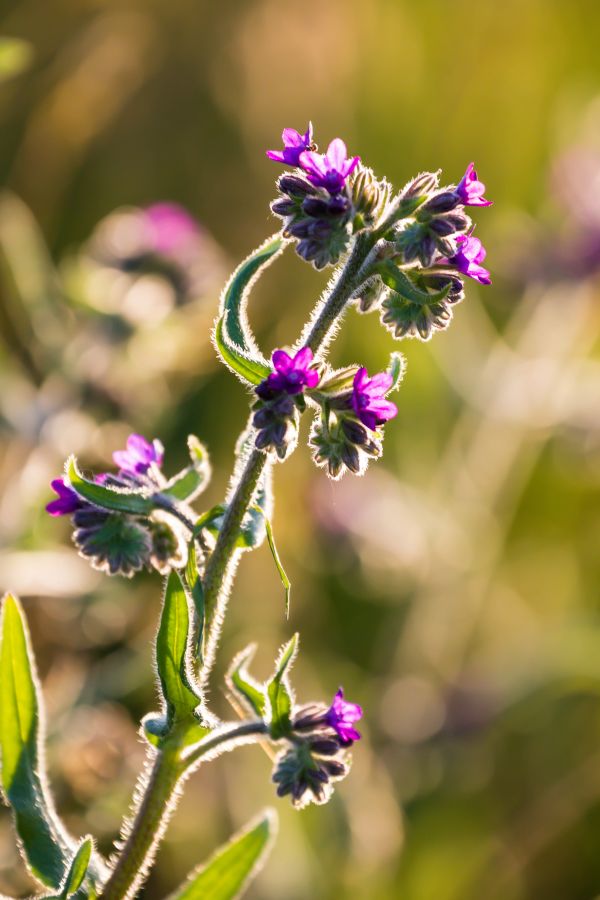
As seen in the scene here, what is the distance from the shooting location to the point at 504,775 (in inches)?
145

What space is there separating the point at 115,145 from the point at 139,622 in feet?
7.87

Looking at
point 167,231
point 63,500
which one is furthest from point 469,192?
point 167,231

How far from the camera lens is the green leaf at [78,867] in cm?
134

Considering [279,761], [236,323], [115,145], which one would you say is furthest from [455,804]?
[115,145]

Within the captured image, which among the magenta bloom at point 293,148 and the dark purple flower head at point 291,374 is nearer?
the dark purple flower head at point 291,374

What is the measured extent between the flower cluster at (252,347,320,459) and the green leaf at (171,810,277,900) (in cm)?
60

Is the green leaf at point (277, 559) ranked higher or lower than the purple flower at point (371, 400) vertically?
lower

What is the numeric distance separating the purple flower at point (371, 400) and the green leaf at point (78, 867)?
0.65 metres

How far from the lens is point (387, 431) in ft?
13.8

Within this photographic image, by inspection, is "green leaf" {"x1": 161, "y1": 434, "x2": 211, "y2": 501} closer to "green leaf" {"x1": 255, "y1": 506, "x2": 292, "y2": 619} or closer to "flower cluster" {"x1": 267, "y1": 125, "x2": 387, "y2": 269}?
"green leaf" {"x1": 255, "y1": 506, "x2": 292, "y2": 619}

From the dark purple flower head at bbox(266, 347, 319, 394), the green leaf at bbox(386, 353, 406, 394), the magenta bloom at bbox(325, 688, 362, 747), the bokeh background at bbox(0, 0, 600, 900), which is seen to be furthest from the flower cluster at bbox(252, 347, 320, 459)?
the bokeh background at bbox(0, 0, 600, 900)

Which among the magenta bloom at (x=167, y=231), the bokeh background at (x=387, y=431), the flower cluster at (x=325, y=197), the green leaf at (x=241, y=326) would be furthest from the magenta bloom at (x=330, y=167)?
the magenta bloom at (x=167, y=231)

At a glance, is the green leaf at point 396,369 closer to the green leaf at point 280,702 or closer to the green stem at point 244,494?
the green stem at point 244,494

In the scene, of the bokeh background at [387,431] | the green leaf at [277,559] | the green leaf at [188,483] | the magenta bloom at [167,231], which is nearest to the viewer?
the green leaf at [277,559]
